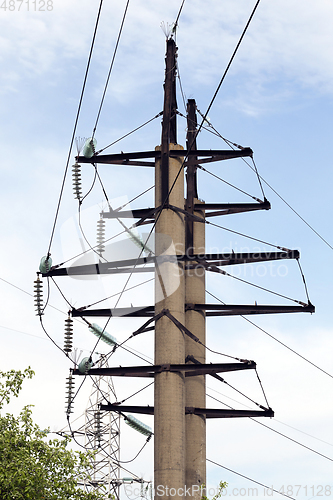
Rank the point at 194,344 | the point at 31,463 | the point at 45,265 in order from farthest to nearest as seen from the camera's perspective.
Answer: the point at 194,344 → the point at 45,265 → the point at 31,463

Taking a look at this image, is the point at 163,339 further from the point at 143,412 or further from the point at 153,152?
the point at 153,152

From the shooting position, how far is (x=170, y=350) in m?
30.8

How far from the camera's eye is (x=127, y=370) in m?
30.8

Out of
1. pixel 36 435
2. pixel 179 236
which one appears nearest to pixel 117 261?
pixel 179 236

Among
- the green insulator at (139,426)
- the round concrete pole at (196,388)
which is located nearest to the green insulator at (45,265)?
the round concrete pole at (196,388)

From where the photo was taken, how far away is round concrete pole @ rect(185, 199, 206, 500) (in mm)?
34334

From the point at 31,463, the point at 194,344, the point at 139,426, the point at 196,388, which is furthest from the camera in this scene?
the point at 139,426

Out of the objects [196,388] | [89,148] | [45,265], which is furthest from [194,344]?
[89,148]

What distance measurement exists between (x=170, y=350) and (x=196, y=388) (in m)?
5.82

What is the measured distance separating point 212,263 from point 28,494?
13088mm

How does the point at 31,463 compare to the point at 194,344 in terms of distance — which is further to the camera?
the point at 194,344

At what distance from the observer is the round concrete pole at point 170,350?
1150 inches

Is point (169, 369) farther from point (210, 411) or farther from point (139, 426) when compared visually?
point (139, 426)

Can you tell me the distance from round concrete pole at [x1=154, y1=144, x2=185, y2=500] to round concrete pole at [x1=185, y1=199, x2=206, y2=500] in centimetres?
374
